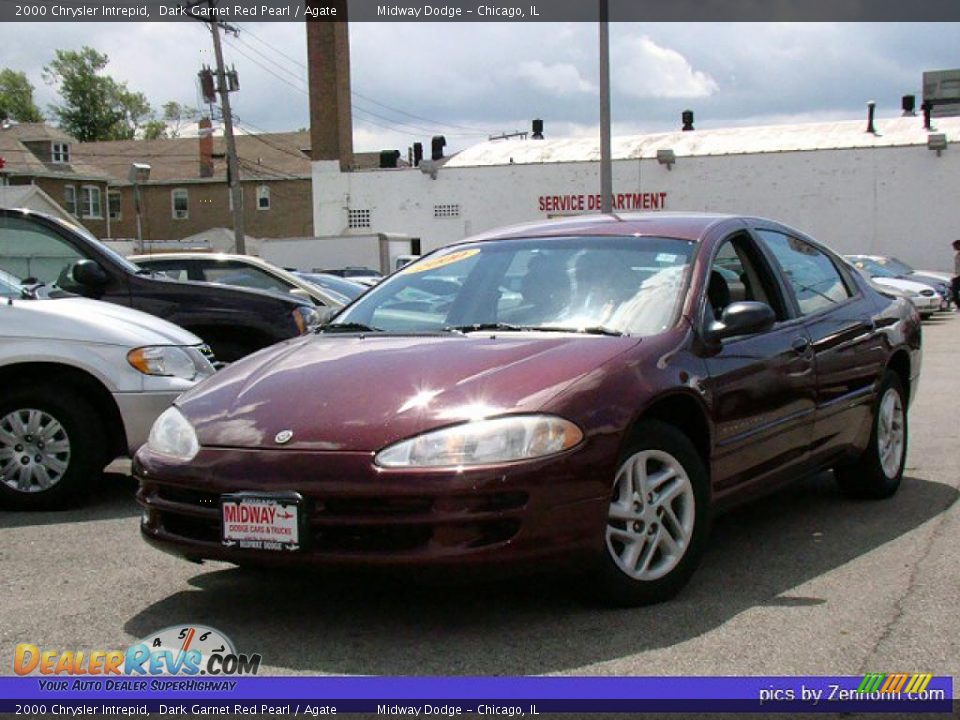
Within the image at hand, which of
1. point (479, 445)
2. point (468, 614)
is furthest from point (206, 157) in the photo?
point (479, 445)

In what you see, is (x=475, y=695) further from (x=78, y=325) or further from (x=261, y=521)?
(x=78, y=325)

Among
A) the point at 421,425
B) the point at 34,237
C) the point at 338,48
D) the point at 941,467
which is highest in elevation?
the point at 338,48

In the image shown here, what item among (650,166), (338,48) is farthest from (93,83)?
(650,166)

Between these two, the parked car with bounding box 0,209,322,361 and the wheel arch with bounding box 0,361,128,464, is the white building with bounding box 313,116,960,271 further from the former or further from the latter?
the wheel arch with bounding box 0,361,128,464

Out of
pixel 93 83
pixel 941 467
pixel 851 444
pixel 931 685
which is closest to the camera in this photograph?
pixel 931 685

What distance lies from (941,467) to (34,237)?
6.23 m

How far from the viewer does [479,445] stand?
383 cm

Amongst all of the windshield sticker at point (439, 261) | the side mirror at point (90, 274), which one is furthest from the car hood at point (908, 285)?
the windshield sticker at point (439, 261)

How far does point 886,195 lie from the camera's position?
128ft

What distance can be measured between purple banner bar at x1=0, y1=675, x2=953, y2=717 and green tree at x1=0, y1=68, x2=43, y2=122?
80.5 meters

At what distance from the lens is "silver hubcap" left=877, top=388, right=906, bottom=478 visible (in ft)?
20.6

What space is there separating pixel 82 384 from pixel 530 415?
11.7 feet

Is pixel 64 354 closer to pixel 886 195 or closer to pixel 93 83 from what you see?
pixel 886 195

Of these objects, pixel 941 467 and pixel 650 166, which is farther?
pixel 650 166
